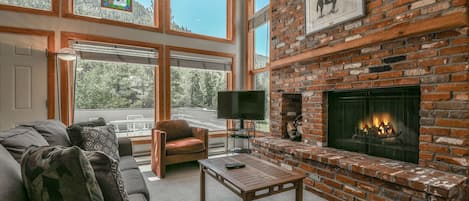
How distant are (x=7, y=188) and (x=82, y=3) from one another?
3.74 metres

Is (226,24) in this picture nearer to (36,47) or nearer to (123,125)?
(123,125)

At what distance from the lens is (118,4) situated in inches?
152

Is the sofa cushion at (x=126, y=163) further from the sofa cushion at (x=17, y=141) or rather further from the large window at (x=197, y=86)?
the large window at (x=197, y=86)

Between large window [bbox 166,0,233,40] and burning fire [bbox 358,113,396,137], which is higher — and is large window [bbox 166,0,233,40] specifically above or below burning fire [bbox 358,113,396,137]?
above

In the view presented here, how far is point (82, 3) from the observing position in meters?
3.61

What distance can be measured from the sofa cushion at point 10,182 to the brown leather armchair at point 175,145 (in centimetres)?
212

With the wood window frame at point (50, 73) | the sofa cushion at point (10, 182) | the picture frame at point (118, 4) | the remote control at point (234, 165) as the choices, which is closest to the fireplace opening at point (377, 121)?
the remote control at point (234, 165)

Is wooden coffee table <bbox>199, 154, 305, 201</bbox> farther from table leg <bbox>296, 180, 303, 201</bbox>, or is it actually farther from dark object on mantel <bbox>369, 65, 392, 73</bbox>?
dark object on mantel <bbox>369, 65, 392, 73</bbox>

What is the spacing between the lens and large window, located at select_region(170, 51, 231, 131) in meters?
4.33

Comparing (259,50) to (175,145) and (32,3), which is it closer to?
(175,145)

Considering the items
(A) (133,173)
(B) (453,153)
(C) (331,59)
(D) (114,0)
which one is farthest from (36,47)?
(B) (453,153)

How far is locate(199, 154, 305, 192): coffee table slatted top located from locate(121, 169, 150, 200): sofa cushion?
60 cm

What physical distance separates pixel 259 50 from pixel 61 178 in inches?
166

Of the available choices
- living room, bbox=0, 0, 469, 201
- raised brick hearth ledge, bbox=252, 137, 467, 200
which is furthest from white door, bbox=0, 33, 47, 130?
raised brick hearth ledge, bbox=252, 137, 467, 200
